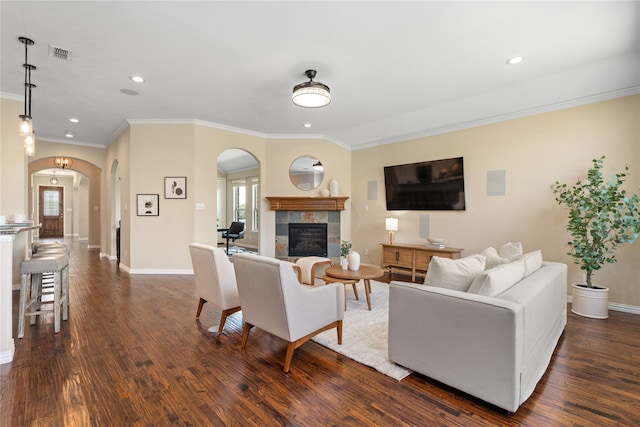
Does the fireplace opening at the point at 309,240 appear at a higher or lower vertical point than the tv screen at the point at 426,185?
lower

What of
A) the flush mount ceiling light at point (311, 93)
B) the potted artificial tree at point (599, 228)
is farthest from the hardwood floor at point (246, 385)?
the flush mount ceiling light at point (311, 93)

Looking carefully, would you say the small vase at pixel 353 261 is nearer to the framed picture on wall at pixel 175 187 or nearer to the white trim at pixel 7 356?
the white trim at pixel 7 356

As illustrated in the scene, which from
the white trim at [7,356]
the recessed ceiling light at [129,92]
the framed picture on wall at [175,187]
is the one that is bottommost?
the white trim at [7,356]

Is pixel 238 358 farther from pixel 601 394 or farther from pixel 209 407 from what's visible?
pixel 601 394

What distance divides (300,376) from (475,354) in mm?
1240

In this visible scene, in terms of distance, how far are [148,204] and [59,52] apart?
301cm

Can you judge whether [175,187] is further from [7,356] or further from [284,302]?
[284,302]

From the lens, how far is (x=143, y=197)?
579cm

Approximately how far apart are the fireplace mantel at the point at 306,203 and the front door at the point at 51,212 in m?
12.0

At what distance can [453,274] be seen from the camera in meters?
2.34

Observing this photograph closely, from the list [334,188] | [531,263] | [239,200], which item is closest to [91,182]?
[239,200]

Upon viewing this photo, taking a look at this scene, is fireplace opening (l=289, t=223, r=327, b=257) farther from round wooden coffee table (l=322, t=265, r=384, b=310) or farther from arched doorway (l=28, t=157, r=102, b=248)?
arched doorway (l=28, t=157, r=102, b=248)

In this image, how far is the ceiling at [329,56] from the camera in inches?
104

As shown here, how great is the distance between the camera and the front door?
12867mm
